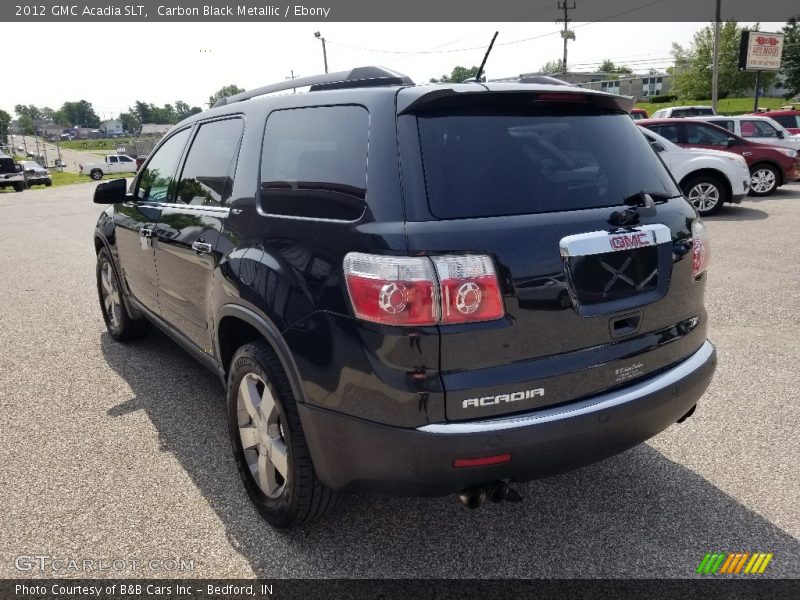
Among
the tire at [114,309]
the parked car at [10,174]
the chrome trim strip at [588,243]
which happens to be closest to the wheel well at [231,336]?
the chrome trim strip at [588,243]

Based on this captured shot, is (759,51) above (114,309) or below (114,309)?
above

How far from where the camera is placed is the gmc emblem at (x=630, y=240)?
2.31 m

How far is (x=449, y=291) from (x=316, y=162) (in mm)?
876

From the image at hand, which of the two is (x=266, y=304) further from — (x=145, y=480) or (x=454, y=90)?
(x=145, y=480)

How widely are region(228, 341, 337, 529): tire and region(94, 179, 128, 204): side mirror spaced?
2370 millimetres

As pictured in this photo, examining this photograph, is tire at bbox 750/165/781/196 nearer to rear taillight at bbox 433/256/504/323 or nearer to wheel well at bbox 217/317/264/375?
wheel well at bbox 217/317/264/375

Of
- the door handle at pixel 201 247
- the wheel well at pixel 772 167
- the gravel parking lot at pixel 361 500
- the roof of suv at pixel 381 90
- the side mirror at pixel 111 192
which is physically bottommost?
the wheel well at pixel 772 167

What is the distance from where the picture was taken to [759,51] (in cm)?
3534

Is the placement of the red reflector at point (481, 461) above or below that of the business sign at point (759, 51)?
below

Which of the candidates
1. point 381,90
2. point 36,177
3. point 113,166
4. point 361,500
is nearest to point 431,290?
point 381,90

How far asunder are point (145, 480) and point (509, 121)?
2.44 m

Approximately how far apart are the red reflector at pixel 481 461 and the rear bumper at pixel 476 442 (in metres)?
0.02

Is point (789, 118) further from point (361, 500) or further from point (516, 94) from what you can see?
point (361, 500)

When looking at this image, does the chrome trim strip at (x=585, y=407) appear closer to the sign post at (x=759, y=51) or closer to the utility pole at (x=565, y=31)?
the sign post at (x=759, y=51)
